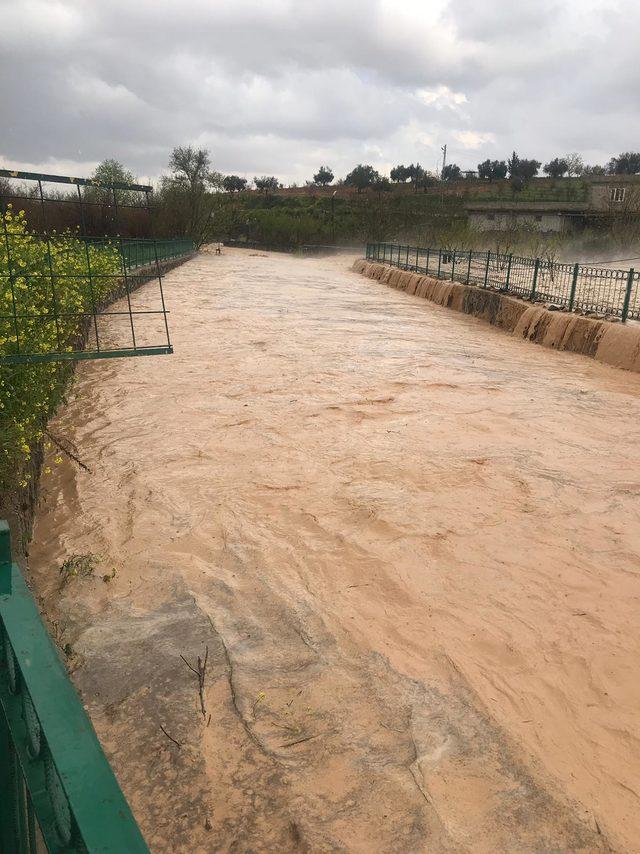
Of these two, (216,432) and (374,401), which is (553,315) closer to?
(374,401)

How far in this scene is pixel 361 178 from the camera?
85.8m

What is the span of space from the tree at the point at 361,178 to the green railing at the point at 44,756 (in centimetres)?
8477

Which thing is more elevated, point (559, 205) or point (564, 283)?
point (559, 205)

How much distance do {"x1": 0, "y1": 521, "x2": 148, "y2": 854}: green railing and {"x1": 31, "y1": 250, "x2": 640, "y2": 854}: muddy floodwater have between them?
1469 millimetres

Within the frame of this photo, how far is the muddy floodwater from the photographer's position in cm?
283

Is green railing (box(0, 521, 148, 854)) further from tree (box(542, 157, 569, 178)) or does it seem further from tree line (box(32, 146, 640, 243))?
tree (box(542, 157, 569, 178))

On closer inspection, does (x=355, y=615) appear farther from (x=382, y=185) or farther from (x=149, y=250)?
(x=382, y=185)

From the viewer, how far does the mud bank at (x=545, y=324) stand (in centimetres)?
1221

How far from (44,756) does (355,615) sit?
3133mm

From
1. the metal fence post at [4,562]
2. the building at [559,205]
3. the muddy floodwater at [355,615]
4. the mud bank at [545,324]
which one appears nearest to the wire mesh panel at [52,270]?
the muddy floodwater at [355,615]

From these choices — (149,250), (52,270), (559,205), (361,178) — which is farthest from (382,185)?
(52,270)

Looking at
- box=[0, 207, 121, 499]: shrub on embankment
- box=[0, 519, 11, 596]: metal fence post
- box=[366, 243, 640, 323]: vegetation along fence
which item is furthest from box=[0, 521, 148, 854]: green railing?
box=[366, 243, 640, 323]: vegetation along fence

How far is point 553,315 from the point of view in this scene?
48.0 feet

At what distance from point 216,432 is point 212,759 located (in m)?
4.71
